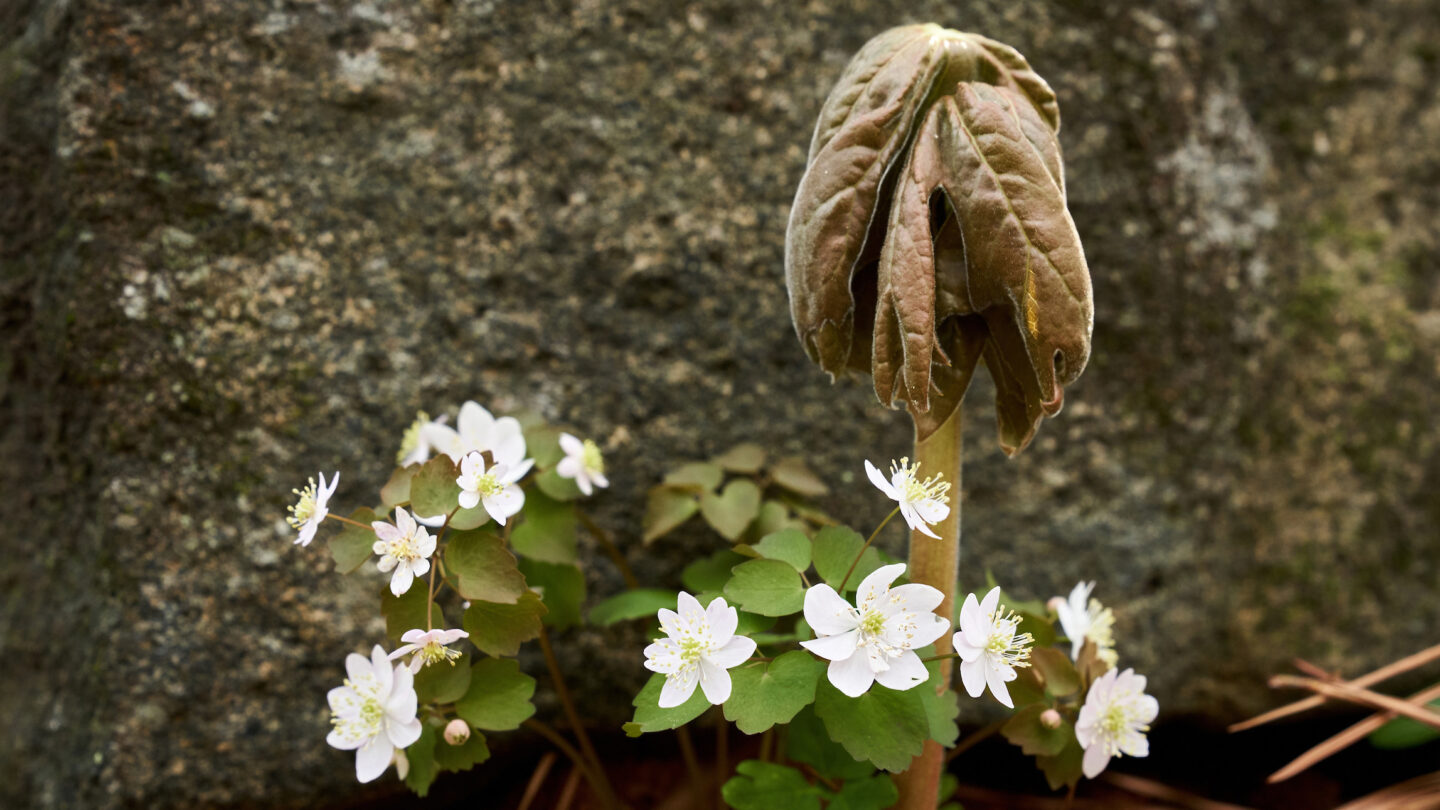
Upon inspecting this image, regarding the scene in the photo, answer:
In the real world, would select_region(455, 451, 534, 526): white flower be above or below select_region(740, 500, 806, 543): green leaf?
above

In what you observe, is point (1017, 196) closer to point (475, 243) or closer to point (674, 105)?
point (674, 105)

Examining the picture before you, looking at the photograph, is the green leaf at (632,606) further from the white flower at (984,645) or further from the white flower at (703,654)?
the white flower at (984,645)

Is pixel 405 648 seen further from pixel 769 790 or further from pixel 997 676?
pixel 997 676

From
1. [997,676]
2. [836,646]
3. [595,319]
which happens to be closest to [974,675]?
[997,676]

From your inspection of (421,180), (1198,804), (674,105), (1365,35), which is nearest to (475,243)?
(421,180)

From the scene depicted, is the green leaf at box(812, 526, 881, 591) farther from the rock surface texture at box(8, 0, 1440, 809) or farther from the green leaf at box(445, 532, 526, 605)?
the rock surface texture at box(8, 0, 1440, 809)

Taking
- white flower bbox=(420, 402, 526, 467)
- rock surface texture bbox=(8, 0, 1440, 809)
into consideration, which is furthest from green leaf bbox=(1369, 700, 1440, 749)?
white flower bbox=(420, 402, 526, 467)
